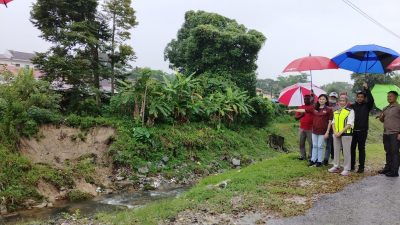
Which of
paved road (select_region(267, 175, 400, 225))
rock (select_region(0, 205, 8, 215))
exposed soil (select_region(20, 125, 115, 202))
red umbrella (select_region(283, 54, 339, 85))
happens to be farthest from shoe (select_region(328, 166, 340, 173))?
rock (select_region(0, 205, 8, 215))

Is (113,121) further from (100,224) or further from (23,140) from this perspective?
(100,224)

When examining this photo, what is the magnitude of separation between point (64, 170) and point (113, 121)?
3434mm

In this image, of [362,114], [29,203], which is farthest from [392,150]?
[29,203]

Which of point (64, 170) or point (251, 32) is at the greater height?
point (251, 32)

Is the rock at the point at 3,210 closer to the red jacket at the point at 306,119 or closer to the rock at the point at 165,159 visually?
the rock at the point at 165,159

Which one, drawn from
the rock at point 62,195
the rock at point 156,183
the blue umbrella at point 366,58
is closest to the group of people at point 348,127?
the blue umbrella at point 366,58

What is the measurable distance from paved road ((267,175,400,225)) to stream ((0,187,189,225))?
585 cm

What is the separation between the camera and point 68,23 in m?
17.9

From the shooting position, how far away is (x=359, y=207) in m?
6.23

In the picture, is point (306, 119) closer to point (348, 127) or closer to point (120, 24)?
point (348, 127)

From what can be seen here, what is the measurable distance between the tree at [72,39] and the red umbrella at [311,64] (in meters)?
11.1

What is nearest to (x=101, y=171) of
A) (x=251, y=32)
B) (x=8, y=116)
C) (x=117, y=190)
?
(x=117, y=190)

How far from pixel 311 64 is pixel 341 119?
5.28 ft

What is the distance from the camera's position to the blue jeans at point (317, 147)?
28.6ft
